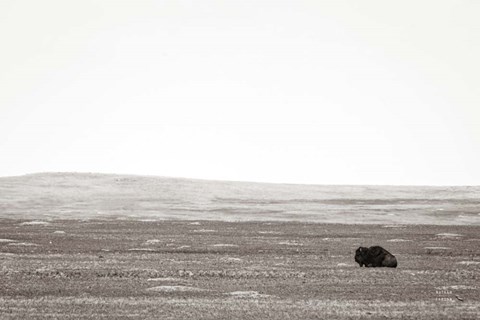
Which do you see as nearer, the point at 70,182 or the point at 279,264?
the point at 279,264

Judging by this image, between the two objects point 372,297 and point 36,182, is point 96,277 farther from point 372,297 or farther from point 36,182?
point 36,182

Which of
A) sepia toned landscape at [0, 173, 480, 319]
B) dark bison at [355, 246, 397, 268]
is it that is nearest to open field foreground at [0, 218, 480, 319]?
sepia toned landscape at [0, 173, 480, 319]

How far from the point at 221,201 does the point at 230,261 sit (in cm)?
8094

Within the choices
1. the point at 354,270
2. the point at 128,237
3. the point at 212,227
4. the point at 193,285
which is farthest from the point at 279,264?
the point at 212,227

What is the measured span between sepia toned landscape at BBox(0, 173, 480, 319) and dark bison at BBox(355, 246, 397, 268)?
652mm

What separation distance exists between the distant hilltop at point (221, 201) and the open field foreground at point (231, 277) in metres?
30.4

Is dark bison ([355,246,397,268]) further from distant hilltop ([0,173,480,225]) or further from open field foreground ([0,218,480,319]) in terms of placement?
distant hilltop ([0,173,480,225])

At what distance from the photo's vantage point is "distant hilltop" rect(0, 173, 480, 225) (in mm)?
94312

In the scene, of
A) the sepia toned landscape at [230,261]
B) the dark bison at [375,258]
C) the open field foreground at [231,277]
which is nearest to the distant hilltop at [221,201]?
the sepia toned landscape at [230,261]

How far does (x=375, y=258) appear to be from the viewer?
39.3 meters

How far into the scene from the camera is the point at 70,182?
140 meters

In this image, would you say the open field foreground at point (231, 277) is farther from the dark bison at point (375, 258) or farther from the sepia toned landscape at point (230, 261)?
the dark bison at point (375, 258)

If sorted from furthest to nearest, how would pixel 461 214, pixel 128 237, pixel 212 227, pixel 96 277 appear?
pixel 461 214 → pixel 212 227 → pixel 128 237 → pixel 96 277

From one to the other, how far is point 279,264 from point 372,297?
12.5 m
